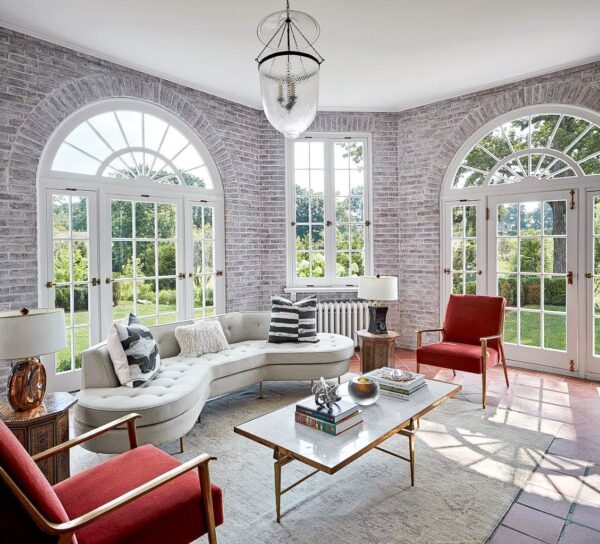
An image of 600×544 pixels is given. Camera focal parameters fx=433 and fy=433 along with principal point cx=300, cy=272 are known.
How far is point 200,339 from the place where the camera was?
13.1 feet

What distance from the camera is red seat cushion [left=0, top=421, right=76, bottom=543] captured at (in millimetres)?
1363

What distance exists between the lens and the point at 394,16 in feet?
12.0

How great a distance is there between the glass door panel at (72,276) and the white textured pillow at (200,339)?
1.15m

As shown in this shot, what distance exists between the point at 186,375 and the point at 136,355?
41 cm

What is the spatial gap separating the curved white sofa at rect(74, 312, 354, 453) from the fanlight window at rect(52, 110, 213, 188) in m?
1.87

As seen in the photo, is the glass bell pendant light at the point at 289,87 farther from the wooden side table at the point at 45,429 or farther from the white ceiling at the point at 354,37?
the wooden side table at the point at 45,429

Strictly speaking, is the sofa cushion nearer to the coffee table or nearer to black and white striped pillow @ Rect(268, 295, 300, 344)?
the coffee table

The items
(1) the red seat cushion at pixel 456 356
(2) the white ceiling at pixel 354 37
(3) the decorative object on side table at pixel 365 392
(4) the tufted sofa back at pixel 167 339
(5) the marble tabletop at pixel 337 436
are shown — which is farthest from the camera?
(1) the red seat cushion at pixel 456 356

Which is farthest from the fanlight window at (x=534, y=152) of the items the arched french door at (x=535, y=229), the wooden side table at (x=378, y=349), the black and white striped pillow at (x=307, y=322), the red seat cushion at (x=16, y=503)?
the red seat cushion at (x=16, y=503)

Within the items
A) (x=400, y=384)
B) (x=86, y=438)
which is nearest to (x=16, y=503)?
(x=86, y=438)

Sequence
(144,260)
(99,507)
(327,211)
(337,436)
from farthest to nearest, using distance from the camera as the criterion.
A: (327,211)
(144,260)
(337,436)
(99,507)

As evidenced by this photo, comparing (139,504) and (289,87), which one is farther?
(289,87)

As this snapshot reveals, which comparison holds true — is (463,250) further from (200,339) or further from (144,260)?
(144,260)

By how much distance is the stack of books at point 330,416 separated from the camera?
7.75 feet
